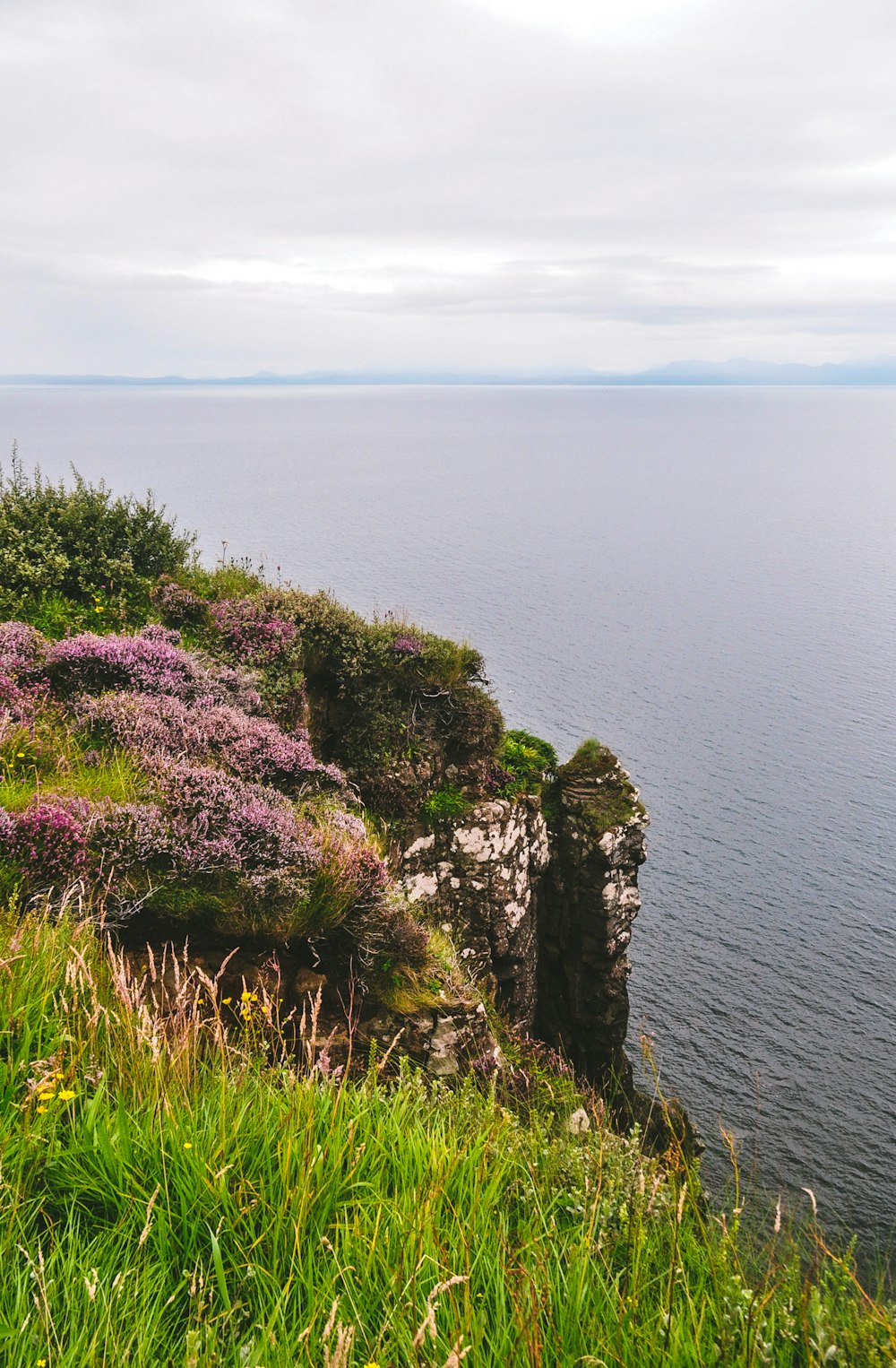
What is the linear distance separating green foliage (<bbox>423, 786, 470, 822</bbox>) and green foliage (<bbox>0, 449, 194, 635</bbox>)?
783 centimetres

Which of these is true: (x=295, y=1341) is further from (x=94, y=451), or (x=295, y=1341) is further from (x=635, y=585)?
(x=94, y=451)

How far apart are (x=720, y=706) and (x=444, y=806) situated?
4598 centimetres

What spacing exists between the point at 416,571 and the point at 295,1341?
83.9m

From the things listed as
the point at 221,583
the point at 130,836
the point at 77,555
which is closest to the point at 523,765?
the point at 221,583

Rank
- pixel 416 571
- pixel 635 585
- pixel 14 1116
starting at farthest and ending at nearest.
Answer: pixel 635 585 < pixel 416 571 < pixel 14 1116

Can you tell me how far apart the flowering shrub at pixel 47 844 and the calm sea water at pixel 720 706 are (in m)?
7.32

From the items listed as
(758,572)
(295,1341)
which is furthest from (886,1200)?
(758,572)

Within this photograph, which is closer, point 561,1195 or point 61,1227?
point 61,1227

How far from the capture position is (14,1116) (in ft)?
14.5

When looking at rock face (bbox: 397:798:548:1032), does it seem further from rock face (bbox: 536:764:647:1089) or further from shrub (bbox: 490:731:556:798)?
rock face (bbox: 536:764:647:1089)

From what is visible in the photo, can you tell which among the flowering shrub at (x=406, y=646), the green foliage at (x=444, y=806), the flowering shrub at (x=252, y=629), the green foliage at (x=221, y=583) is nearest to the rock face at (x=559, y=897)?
the green foliage at (x=444, y=806)

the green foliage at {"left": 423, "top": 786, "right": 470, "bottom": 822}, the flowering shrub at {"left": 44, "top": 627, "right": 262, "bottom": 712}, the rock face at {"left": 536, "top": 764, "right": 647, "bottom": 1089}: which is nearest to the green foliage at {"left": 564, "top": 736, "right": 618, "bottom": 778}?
the rock face at {"left": 536, "top": 764, "right": 647, "bottom": 1089}

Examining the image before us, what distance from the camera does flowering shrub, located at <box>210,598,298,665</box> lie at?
1695cm

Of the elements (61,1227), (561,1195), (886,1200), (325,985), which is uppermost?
(61,1227)
